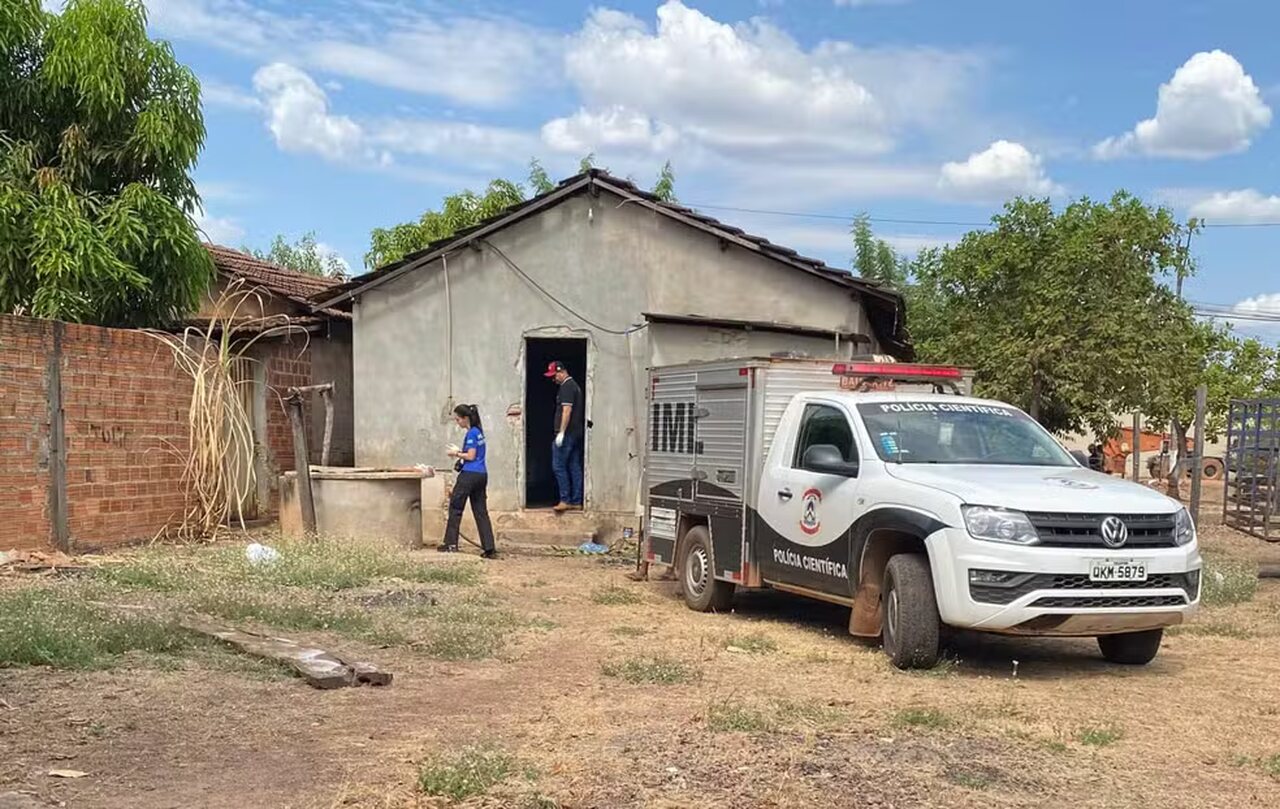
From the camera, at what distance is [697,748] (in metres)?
5.54

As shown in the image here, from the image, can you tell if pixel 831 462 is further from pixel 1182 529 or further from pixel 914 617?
pixel 1182 529

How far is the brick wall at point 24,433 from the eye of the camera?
1112cm

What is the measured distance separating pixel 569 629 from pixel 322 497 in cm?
541

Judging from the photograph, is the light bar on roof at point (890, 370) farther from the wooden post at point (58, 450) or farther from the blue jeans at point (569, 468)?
the wooden post at point (58, 450)

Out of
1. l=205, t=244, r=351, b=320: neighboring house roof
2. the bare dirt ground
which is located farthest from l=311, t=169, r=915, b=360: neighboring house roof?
the bare dirt ground

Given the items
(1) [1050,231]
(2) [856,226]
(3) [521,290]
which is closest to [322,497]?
(3) [521,290]

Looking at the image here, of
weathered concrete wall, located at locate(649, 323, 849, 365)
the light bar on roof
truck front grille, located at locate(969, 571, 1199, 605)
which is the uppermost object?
weathered concrete wall, located at locate(649, 323, 849, 365)

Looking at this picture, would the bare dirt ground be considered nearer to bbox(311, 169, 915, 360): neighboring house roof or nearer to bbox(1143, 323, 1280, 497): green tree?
bbox(311, 169, 915, 360): neighboring house roof

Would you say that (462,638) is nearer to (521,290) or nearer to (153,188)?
(521,290)

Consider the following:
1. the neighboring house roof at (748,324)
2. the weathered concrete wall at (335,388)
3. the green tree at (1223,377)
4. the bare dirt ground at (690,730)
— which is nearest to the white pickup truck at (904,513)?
the bare dirt ground at (690,730)

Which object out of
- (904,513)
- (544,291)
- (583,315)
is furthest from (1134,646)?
(544,291)

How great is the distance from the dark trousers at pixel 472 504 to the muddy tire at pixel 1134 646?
748 centimetres

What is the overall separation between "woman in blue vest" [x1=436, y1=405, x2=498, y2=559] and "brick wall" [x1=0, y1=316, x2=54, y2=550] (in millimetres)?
4252

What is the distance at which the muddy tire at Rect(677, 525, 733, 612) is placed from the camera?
10.3 metres
